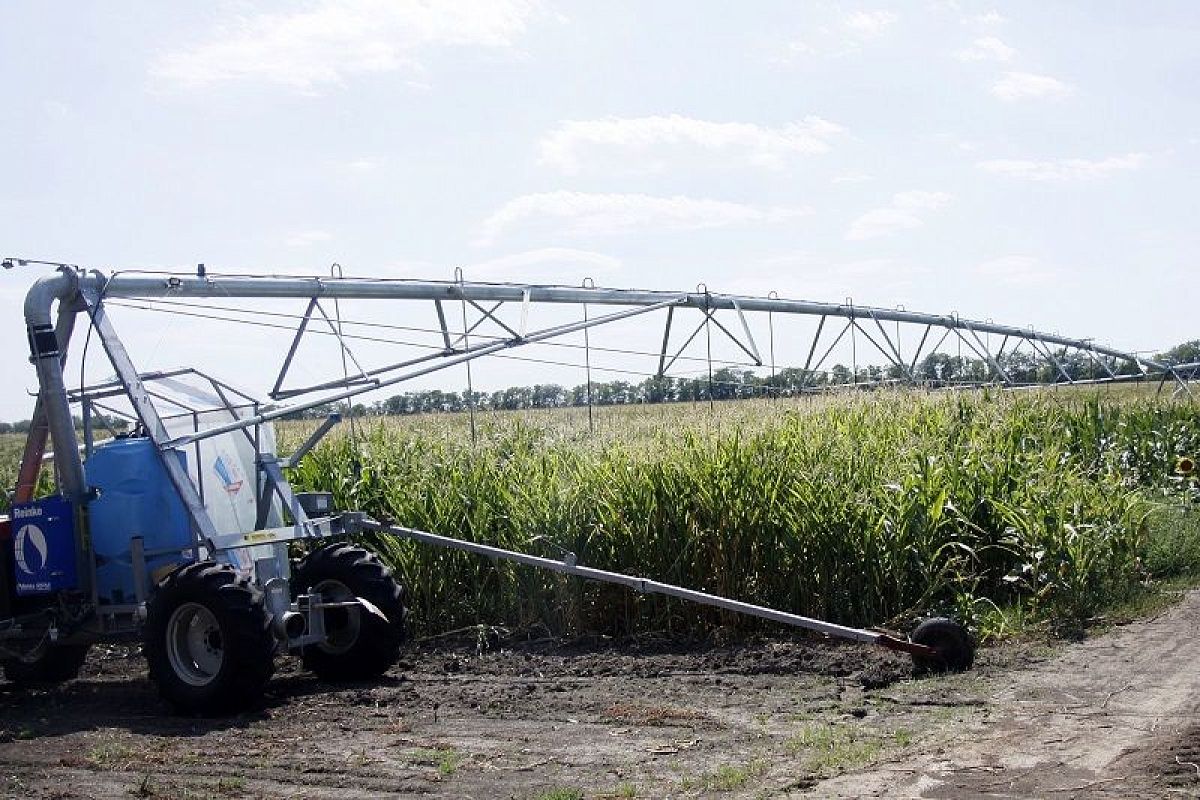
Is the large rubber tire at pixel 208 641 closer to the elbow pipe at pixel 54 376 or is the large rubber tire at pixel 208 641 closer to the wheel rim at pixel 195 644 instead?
the wheel rim at pixel 195 644

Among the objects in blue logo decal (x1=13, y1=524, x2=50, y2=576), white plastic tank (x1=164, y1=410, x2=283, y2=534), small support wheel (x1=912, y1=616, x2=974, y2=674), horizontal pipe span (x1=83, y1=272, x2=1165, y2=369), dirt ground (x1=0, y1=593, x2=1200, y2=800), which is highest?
horizontal pipe span (x1=83, y1=272, x2=1165, y2=369)

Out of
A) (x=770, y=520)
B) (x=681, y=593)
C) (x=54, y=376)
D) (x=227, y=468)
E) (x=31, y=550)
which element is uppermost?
(x=54, y=376)

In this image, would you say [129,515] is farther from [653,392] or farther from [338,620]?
[653,392]

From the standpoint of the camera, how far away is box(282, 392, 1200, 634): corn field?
12.1 meters

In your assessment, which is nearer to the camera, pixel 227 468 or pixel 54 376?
pixel 54 376

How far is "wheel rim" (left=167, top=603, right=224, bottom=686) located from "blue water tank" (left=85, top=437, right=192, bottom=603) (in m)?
0.63

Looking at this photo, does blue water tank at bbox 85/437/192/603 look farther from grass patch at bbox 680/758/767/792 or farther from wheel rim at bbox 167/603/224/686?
grass patch at bbox 680/758/767/792

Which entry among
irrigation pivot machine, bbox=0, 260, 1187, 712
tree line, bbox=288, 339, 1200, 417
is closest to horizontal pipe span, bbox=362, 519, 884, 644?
irrigation pivot machine, bbox=0, 260, 1187, 712

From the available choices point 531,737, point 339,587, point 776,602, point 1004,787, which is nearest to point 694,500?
point 776,602

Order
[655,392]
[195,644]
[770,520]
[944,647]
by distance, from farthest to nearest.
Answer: [655,392]
[770,520]
[195,644]
[944,647]

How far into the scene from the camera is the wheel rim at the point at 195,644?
10125mm

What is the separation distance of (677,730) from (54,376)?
5.56 meters

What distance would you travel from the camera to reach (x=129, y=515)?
10648 millimetres

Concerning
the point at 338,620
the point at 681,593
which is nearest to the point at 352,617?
the point at 338,620
